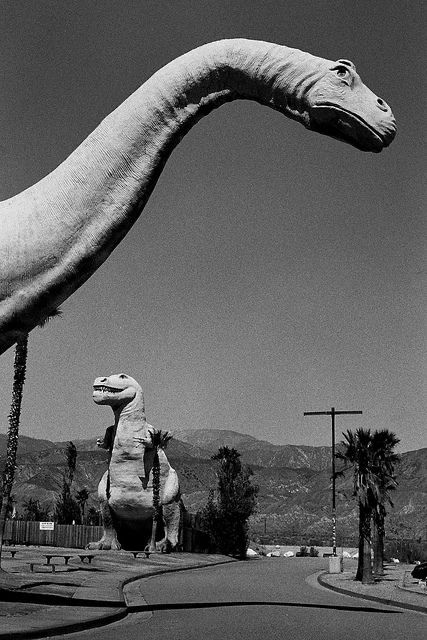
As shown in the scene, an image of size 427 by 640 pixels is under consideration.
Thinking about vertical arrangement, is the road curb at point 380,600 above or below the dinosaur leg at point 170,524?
below

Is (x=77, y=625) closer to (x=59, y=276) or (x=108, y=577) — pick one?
(x=59, y=276)

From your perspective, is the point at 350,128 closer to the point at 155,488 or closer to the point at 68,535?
the point at 155,488

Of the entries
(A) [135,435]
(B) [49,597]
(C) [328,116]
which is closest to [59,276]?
(C) [328,116]

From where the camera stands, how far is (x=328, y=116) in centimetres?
617

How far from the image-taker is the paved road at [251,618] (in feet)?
32.3

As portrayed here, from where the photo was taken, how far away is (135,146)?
6.20 metres

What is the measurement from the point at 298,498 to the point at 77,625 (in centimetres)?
15708

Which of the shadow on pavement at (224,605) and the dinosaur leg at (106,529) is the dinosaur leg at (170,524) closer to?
the dinosaur leg at (106,529)

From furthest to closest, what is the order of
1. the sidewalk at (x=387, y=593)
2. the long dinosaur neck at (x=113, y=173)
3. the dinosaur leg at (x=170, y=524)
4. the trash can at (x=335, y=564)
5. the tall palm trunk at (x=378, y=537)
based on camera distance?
1. the trash can at (x=335, y=564)
2. the dinosaur leg at (x=170, y=524)
3. the tall palm trunk at (x=378, y=537)
4. the sidewalk at (x=387, y=593)
5. the long dinosaur neck at (x=113, y=173)

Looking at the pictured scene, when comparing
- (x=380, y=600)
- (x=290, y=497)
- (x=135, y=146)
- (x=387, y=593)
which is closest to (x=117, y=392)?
(x=387, y=593)

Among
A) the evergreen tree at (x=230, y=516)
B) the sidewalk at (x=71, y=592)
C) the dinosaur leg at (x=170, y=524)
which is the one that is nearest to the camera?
the sidewalk at (x=71, y=592)

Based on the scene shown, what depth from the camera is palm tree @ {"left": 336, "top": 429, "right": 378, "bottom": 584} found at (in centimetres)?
2466

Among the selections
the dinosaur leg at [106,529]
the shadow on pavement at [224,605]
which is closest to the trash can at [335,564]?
the dinosaur leg at [106,529]

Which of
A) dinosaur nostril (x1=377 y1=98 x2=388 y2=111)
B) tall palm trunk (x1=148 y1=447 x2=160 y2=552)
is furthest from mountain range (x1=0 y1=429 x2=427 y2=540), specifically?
dinosaur nostril (x1=377 y1=98 x2=388 y2=111)
